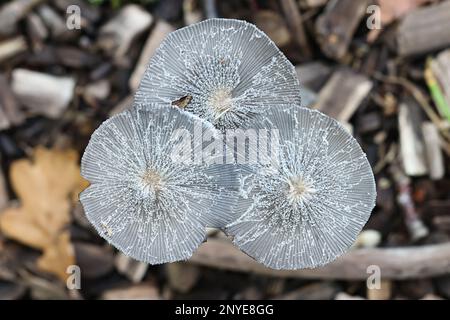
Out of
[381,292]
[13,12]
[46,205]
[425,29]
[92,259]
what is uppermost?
[13,12]

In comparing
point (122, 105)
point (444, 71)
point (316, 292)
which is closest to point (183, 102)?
point (122, 105)

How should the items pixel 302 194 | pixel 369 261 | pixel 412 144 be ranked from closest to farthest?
pixel 302 194
pixel 369 261
pixel 412 144

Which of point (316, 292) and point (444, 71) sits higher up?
point (444, 71)

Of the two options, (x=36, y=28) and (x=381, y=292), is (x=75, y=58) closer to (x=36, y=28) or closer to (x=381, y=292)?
(x=36, y=28)

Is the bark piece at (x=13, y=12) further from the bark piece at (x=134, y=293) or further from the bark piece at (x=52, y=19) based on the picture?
the bark piece at (x=134, y=293)

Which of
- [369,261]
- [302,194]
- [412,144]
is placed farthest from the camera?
[412,144]

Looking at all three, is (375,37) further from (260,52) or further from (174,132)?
(174,132)

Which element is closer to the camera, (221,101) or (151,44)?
(221,101)
